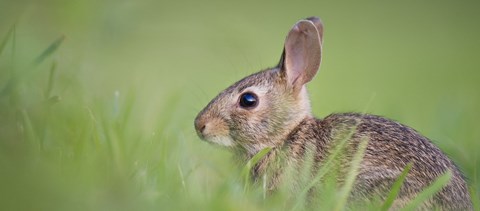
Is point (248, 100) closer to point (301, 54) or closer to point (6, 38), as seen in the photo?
point (301, 54)

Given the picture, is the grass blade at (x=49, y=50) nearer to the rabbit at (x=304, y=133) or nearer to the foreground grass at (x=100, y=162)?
the foreground grass at (x=100, y=162)

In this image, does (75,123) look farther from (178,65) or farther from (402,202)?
(178,65)

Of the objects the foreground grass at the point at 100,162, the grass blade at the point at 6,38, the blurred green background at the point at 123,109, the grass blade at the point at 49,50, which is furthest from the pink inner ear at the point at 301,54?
the grass blade at the point at 6,38

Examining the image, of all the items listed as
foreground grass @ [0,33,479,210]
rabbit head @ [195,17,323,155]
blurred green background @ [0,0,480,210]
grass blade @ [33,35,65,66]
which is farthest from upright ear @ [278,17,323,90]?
grass blade @ [33,35,65,66]

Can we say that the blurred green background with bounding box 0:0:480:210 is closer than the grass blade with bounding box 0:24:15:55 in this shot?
Yes

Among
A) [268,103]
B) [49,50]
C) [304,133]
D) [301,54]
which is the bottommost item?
[304,133]

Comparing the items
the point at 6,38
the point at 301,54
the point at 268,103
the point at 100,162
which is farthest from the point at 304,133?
the point at 6,38

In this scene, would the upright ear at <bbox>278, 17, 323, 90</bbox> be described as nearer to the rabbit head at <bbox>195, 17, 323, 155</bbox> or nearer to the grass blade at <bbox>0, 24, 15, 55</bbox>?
the rabbit head at <bbox>195, 17, 323, 155</bbox>

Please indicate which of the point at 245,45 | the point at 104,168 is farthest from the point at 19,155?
the point at 245,45
